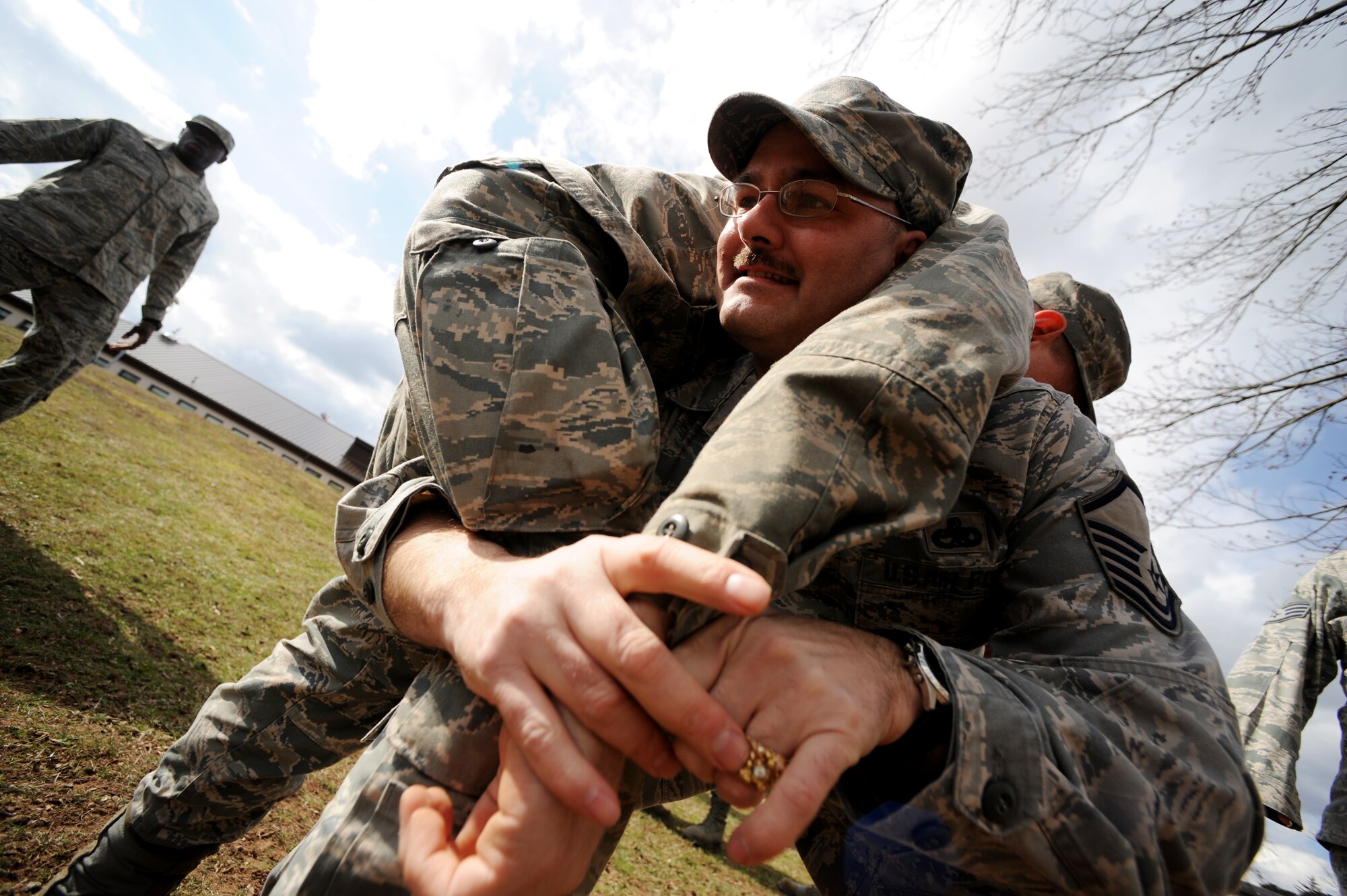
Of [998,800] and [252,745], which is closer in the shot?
[998,800]

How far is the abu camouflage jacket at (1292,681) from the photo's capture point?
142 inches

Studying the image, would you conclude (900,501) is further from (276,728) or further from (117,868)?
(117,868)

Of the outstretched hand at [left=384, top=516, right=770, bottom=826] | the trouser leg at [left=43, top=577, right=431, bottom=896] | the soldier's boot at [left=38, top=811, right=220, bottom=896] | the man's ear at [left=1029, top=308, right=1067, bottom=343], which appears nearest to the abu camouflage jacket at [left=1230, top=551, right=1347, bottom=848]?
the man's ear at [left=1029, top=308, right=1067, bottom=343]

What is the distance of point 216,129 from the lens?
5.05m

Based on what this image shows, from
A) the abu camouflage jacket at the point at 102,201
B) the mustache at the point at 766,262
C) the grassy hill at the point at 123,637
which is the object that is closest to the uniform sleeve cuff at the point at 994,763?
the mustache at the point at 766,262

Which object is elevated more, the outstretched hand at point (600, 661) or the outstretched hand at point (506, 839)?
the outstretched hand at point (600, 661)

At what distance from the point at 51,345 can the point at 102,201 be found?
3.34ft

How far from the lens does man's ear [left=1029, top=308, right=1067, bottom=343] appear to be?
104 inches

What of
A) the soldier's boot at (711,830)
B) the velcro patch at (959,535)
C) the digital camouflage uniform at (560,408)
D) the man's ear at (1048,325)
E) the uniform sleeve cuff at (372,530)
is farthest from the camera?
the soldier's boot at (711,830)

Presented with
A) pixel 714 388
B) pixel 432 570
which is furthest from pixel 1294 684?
pixel 432 570

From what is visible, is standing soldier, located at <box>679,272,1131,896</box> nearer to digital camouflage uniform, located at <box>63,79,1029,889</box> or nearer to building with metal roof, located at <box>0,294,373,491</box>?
digital camouflage uniform, located at <box>63,79,1029,889</box>

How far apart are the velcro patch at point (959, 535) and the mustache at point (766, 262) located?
0.73 metres

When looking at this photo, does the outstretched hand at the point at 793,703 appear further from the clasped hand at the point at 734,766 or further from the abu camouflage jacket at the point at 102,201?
the abu camouflage jacket at the point at 102,201

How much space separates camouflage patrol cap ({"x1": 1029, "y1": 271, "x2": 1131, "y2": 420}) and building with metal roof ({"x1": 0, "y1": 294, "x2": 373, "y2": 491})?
76.5ft
